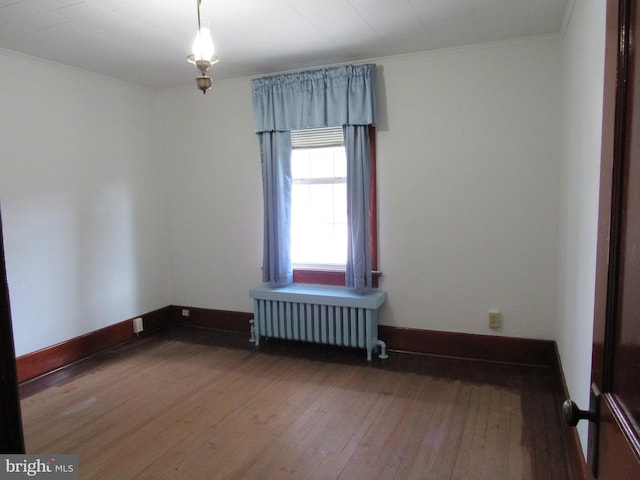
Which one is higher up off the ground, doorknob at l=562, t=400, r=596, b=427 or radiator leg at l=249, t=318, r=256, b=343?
doorknob at l=562, t=400, r=596, b=427

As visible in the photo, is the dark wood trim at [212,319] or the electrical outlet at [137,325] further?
the dark wood trim at [212,319]

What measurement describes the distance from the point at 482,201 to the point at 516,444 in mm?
1724

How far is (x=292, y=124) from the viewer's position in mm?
3705

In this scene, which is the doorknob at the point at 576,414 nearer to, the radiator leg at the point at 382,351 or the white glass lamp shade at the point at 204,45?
the white glass lamp shade at the point at 204,45

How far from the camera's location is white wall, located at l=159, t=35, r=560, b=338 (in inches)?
123

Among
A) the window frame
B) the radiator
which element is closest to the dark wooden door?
the radiator

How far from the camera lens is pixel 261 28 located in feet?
9.23

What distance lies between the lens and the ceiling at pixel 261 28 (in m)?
2.48

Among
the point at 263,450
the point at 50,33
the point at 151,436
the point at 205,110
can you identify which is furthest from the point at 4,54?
the point at 263,450

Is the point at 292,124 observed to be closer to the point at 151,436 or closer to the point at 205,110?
the point at 205,110

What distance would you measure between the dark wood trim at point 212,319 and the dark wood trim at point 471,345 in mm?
1384

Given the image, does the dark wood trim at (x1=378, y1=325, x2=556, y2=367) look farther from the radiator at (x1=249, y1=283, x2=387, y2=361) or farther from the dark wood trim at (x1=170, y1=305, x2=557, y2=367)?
the radiator at (x1=249, y1=283, x2=387, y2=361)

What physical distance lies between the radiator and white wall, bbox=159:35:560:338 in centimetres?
29

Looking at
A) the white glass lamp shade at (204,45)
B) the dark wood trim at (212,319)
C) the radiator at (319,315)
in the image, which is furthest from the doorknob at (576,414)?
the dark wood trim at (212,319)
